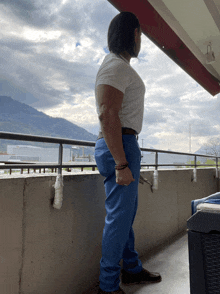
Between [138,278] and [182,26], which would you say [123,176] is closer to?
[138,278]

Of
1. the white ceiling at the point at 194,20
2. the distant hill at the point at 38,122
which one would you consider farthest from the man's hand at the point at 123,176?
the distant hill at the point at 38,122

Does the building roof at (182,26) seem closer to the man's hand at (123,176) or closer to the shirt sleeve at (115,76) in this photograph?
the shirt sleeve at (115,76)

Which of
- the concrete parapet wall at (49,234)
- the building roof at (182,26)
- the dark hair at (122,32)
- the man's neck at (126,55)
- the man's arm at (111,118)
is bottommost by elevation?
the concrete parapet wall at (49,234)

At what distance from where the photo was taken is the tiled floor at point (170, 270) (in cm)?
151

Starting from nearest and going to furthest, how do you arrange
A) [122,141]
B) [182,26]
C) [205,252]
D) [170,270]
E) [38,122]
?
[205,252]
[122,141]
[170,270]
[182,26]
[38,122]

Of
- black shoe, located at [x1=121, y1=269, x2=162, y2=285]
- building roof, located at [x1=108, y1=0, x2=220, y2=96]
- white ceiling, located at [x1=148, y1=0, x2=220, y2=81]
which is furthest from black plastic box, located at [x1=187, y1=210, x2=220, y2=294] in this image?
white ceiling, located at [x1=148, y1=0, x2=220, y2=81]

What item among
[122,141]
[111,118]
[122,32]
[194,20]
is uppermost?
[194,20]

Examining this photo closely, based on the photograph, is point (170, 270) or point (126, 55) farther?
point (170, 270)

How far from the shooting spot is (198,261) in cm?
77

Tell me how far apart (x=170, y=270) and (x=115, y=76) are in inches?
66.7

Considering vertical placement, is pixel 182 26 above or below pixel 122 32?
above

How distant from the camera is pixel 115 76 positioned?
1.10 metres

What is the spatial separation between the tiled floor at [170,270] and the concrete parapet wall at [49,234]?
0.25 meters

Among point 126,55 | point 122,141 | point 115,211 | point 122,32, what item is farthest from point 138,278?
point 122,32
